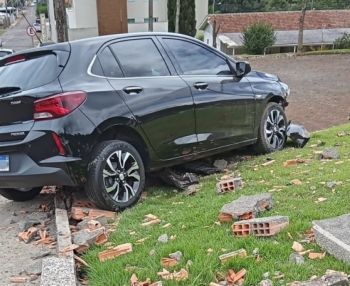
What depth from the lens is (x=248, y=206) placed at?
4527 millimetres

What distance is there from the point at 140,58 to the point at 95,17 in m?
42.7

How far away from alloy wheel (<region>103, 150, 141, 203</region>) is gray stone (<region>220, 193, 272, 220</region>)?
1258 mm

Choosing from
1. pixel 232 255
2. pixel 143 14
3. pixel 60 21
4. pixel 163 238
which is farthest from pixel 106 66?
pixel 143 14

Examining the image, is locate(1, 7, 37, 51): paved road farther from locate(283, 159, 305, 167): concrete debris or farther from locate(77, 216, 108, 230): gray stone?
locate(77, 216, 108, 230): gray stone

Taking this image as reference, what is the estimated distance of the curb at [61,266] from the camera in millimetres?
3717

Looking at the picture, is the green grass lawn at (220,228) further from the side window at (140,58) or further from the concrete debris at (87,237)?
the side window at (140,58)

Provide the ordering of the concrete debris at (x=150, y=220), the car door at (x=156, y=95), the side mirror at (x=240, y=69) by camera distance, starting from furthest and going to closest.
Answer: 1. the side mirror at (x=240, y=69)
2. the car door at (x=156, y=95)
3. the concrete debris at (x=150, y=220)

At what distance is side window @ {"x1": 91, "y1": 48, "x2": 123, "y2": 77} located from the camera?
18.1 ft

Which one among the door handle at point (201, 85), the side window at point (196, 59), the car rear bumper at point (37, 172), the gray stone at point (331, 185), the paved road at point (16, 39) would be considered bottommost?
the paved road at point (16, 39)

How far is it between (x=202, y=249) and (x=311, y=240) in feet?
2.51

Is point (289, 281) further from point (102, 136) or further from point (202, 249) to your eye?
point (102, 136)

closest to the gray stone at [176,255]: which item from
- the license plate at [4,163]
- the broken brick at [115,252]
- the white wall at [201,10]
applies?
the broken brick at [115,252]

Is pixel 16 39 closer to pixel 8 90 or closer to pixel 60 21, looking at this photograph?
pixel 60 21

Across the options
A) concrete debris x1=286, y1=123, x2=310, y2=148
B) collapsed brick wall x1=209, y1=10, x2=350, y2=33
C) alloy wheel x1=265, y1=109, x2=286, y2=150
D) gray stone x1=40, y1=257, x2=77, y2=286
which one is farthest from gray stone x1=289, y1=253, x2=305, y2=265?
collapsed brick wall x1=209, y1=10, x2=350, y2=33
